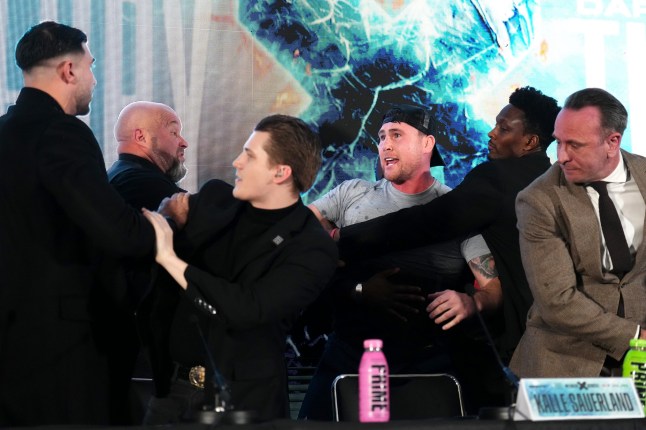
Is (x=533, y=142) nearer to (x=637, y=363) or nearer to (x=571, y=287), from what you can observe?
(x=571, y=287)

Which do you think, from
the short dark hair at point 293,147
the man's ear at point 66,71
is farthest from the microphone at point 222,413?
the man's ear at point 66,71

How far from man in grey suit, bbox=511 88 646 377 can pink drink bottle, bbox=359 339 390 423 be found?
2.54ft

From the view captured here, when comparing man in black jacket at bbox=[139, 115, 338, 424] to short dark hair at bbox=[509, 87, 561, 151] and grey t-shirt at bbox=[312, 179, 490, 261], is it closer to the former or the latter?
grey t-shirt at bbox=[312, 179, 490, 261]

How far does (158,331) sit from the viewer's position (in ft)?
9.02

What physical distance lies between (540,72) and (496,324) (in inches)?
58.8

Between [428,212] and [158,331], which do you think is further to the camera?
[428,212]

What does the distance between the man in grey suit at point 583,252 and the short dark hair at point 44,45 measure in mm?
1544

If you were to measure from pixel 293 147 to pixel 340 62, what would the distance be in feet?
5.53

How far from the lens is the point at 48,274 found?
2.71m

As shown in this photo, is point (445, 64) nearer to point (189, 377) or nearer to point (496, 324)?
point (496, 324)

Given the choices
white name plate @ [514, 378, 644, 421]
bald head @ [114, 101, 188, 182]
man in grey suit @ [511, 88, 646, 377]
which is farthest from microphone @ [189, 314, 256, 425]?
bald head @ [114, 101, 188, 182]

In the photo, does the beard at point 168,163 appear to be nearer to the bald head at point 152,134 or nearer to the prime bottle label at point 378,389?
the bald head at point 152,134

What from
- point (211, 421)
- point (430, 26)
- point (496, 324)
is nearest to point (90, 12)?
point (430, 26)

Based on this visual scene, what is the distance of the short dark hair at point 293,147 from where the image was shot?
2.77 m
